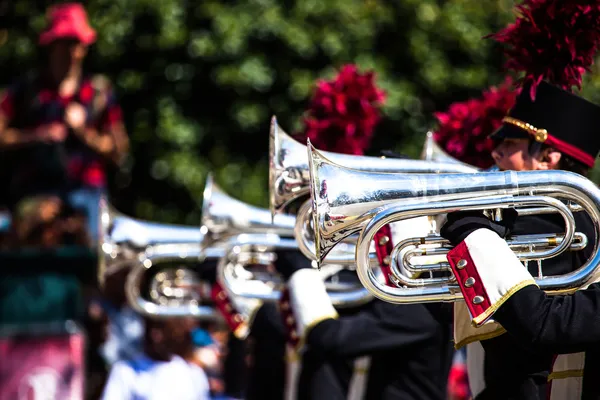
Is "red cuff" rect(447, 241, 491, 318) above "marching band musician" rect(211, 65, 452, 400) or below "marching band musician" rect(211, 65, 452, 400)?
above

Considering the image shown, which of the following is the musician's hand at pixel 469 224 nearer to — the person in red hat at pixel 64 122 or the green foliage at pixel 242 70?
the person in red hat at pixel 64 122

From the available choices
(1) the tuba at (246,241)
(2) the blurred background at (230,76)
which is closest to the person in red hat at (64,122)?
(2) the blurred background at (230,76)

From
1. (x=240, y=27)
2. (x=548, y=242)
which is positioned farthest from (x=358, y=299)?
(x=240, y=27)

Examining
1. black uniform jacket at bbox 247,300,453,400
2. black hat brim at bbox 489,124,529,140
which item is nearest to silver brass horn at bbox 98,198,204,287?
black uniform jacket at bbox 247,300,453,400

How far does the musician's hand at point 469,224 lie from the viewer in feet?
11.1

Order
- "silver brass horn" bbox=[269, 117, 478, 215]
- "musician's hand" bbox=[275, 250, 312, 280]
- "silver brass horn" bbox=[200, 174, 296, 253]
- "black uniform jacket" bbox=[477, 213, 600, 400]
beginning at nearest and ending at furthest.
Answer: "black uniform jacket" bbox=[477, 213, 600, 400], "silver brass horn" bbox=[269, 117, 478, 215], "musician's hand" bbox=[275, 250, 312, 280], "silver brass horn" bbox=[200, 174, 296, 253]

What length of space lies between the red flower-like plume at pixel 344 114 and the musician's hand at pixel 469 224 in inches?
78.7

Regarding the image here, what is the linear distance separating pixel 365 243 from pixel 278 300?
2.35m

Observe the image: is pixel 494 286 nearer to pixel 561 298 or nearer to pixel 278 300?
pixel 561 298

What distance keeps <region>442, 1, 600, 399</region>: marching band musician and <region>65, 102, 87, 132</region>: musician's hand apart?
4393 mm

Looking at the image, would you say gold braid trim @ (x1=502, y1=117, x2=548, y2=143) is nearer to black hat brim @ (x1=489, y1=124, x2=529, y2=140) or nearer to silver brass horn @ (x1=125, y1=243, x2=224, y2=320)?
black hat brim @ (x1=489, y1=124, x2=529, y2=140)

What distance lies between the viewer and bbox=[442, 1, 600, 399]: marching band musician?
3656 mm

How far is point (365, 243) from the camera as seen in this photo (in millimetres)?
3455

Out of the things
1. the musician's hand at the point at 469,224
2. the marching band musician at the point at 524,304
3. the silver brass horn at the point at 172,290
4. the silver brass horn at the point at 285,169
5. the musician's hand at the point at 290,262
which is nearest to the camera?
the marching band musician at the point at 524,304
